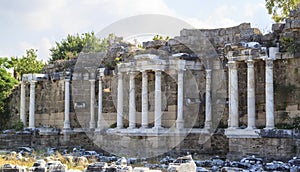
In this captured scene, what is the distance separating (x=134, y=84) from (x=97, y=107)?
14.1ft

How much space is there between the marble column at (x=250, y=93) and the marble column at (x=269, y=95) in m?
0.68

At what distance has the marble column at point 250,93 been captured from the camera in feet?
61.8

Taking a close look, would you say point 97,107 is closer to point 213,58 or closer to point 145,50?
point 145,50

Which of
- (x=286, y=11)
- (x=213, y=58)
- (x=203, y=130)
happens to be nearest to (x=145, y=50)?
(x=213, y=58)

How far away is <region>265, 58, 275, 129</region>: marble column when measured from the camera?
18234mm

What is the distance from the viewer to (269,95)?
1844cm

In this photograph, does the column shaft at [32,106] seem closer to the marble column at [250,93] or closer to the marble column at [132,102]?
the marble column at [132,102]

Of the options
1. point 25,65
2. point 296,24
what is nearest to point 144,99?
point 296,24

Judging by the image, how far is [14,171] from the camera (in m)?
11.5

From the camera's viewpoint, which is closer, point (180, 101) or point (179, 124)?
point (179, 124)

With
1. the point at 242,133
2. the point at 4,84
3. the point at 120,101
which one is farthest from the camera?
the point at 4,84

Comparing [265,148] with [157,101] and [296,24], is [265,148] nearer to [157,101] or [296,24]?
[296,24]

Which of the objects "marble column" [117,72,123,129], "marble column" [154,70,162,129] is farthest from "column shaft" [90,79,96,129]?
"marble column" [154,70,162,129]

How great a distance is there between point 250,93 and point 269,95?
856 mm
